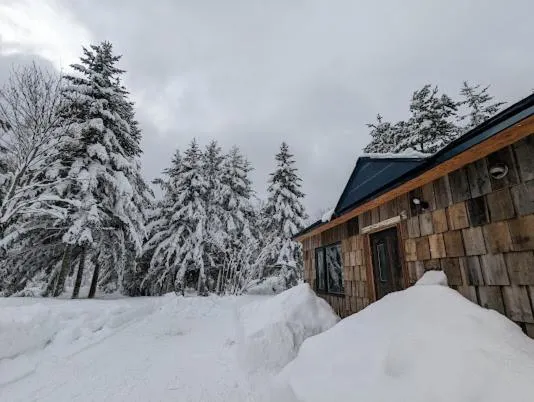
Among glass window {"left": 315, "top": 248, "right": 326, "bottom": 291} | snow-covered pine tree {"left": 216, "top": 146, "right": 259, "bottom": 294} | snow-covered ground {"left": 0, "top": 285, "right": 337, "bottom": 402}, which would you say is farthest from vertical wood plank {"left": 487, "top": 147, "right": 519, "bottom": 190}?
snow-covered pine tree {"left": 216, "top": 146, "right": 259, "bottom": 294}

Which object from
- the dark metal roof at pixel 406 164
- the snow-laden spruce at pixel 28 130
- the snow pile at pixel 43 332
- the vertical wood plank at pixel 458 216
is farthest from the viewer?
the snow-laden spruce at pixel 28 130

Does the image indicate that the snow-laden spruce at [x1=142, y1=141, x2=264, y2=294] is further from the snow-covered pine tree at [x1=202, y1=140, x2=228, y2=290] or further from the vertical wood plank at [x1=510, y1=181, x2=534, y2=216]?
the vertical wood plank at [x1=510, y1=181, x2=534, y2=216]

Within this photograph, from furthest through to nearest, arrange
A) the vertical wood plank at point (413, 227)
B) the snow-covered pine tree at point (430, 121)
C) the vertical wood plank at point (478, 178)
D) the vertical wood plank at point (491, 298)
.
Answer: the snow-covered pine tree at point (430, 121) → the vertical wood plank at point (413, 227) → the vertical wood plank at point (478, 178) → the vertical wood plank at point (491, 298)

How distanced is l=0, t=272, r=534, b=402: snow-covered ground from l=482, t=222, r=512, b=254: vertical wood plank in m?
0.74

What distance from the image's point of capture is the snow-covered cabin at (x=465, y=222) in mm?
3148

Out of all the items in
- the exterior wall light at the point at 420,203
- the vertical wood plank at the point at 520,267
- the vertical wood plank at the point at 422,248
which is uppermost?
the exterior wall light at the point at 420,203

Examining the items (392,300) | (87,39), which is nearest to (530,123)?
(392,300)

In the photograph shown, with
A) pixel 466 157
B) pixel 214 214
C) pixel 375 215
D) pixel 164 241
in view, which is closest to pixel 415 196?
pixel 375 215

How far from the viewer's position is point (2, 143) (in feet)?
30.7

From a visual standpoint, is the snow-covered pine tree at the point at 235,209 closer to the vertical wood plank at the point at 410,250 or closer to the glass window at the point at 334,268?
the glass window at the point at 334,268

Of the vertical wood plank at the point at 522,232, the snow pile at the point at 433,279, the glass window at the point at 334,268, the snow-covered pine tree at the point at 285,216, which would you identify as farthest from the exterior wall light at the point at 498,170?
the snow-covered pine tree at the point at 285,216

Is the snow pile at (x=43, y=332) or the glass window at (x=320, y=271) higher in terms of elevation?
the glass window at (x=320, y=271)

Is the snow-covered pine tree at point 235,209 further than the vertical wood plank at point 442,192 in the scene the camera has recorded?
Yes

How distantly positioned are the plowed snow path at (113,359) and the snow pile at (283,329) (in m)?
0.38
